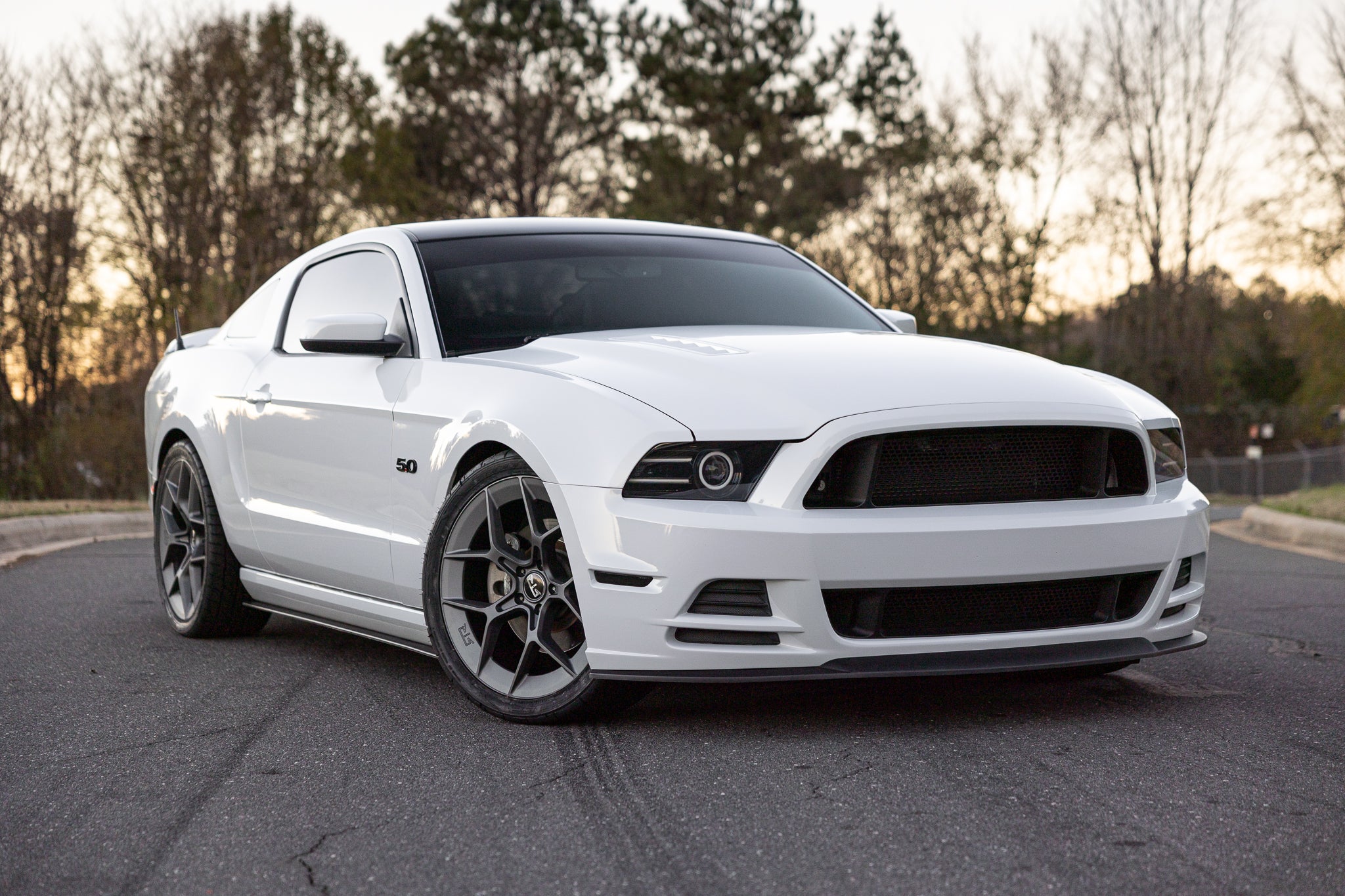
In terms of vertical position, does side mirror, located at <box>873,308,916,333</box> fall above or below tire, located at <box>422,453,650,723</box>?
above

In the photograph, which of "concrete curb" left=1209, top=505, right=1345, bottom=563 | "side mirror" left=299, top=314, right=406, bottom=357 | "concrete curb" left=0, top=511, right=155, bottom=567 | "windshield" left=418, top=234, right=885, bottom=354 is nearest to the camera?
"side mirror" left=299, top=314, right=406, bottom=357

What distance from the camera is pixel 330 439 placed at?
4859mm

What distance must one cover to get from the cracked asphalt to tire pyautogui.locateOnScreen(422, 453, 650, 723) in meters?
0.10

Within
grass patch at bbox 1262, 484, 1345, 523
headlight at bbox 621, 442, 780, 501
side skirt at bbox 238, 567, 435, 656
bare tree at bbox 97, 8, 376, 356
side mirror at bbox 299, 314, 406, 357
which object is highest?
bare tree at bbox 97, 8, 376, 356

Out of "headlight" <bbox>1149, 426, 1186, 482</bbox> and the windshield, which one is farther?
the windshield

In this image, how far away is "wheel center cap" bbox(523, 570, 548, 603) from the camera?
153 inches

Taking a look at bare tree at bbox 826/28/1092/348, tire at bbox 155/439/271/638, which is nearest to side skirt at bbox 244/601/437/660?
tire at bbox 155/439/271/638

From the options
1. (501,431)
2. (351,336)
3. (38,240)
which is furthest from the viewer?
(38,240)

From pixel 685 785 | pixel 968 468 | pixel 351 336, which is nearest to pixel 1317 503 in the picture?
pixel 968 468

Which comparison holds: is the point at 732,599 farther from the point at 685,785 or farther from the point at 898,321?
the point at 898,321

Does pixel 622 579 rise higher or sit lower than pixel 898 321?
lower

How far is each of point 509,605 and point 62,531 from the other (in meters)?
7.97

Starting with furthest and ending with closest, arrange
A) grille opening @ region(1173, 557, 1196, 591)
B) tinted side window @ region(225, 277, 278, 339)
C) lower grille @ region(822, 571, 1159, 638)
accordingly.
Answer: tinted side window @ region(225, 277, 278, 339)
grille opening @ region(1173, 557, 1196, 591)
lower grille @ region(822, 571, 1159, 638)

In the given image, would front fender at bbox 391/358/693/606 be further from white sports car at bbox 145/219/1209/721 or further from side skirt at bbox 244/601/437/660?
side skirt at bbox 244/601/437/660
